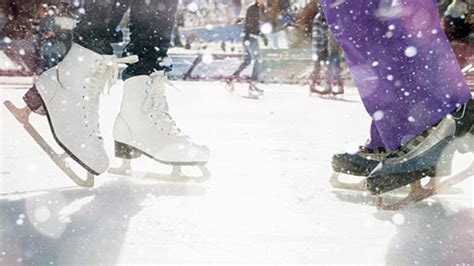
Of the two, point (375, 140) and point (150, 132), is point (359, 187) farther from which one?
A: point (150, 132)

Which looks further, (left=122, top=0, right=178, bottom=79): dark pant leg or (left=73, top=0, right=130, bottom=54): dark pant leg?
(left=122, top=0, right=178, bottom=79): dark pant leg

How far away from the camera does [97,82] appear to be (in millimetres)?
1462

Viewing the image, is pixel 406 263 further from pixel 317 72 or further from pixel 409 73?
pixel 317 72

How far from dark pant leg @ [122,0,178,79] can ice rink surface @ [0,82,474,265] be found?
0.30m

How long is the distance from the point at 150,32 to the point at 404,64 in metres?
0.70

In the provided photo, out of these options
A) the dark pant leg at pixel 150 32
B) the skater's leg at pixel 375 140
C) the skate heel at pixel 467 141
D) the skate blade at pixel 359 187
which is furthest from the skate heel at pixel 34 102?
the skate heel at pixel 467 141

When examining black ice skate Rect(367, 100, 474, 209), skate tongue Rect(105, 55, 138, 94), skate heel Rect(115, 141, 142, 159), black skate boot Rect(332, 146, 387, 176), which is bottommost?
black skate boot Rect(332, 146, 387, 176)

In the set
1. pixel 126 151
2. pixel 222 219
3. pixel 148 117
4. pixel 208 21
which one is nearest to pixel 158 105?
pixel 148 117

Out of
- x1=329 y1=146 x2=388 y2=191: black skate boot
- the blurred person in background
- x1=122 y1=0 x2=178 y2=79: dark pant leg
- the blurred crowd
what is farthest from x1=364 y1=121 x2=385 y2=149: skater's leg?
the blurred person in background

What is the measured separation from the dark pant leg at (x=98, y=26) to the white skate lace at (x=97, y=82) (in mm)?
33

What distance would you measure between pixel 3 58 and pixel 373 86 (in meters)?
9.65

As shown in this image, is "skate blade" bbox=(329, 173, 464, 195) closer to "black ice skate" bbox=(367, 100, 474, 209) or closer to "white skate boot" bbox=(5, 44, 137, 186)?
"black ice skate" bbox=(367, 100, 474, 209)

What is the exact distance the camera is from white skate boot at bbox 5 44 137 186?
1.41 meters

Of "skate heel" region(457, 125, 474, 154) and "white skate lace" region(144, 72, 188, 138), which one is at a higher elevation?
"skate heel" region(457, 125, 474, 154)
